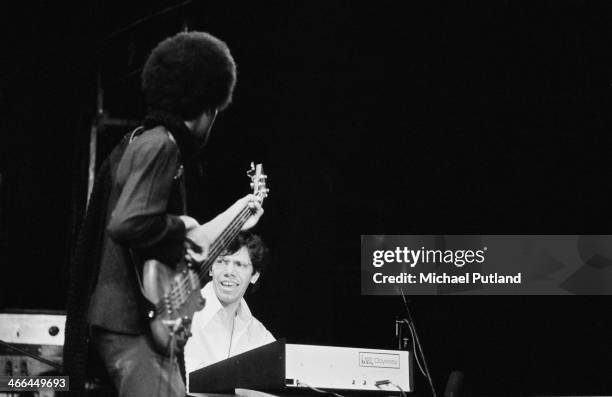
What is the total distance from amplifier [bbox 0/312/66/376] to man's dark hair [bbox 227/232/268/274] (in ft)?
4.33

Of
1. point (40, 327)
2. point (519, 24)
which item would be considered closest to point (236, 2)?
point (519, 24)

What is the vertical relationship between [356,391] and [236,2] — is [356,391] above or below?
below

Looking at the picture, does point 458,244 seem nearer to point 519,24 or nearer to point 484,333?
point 484,333

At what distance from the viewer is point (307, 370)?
402 centimetres

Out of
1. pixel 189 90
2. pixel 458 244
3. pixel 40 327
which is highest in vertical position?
pixel 458 244

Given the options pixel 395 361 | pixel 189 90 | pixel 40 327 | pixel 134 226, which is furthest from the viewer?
pixel 40 327

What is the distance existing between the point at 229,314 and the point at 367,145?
1883 mm

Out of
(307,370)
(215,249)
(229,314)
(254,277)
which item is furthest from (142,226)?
(254,277)

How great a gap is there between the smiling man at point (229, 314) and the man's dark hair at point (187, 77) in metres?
2.80

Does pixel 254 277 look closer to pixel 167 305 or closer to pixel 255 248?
pixel 255 248

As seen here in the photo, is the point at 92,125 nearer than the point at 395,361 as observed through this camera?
No

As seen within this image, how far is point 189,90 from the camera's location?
2.29m

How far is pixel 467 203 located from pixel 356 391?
2.51 meters

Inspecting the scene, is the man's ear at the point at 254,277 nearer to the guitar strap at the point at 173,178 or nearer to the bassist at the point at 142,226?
the bassist at the point at 142,226
